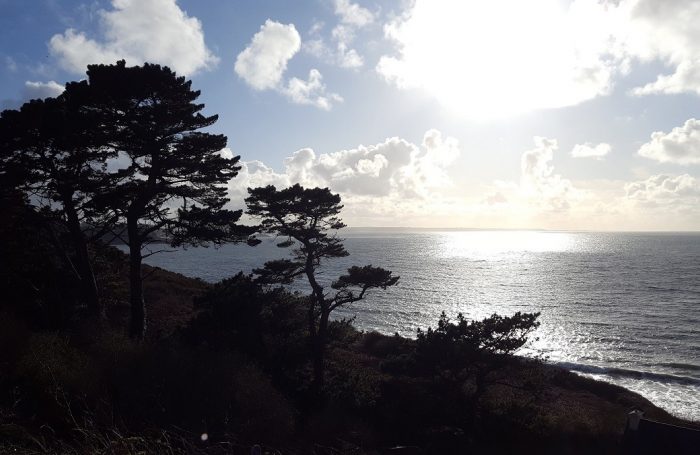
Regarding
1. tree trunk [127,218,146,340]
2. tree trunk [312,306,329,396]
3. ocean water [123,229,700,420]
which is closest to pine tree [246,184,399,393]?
tree trunk [312,306,329,396]

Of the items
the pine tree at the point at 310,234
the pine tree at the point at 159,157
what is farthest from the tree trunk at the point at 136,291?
the pine tree at the point at 310,234

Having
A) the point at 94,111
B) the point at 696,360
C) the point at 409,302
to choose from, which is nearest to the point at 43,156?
the point at 94,111

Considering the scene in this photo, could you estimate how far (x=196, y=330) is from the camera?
21312 mm

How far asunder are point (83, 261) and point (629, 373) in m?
38.0

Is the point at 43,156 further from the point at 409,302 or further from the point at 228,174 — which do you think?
the point at 409,302

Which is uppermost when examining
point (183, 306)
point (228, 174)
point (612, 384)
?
point (228, 174)

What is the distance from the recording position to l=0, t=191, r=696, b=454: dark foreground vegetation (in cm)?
1149

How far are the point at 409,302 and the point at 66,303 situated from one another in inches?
1917

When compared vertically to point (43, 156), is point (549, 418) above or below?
below

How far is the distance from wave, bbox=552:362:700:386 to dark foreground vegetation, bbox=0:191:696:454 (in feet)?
21.1

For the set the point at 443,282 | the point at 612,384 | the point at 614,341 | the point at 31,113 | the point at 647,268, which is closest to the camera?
the point at 31,113

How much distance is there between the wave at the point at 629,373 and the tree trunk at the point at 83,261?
3478cm

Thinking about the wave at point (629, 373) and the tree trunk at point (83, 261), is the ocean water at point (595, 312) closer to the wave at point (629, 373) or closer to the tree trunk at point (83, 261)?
the wave at point (629, 373)

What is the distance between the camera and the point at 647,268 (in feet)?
329
